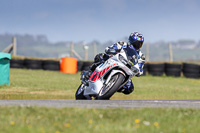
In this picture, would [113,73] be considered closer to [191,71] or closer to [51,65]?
[191,71]

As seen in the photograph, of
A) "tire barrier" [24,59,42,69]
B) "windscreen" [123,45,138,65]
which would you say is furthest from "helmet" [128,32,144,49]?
"tire barrier" [24,59,42,69]

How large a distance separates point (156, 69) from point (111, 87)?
16849 millimetres

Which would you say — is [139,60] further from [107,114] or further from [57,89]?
[57,89]

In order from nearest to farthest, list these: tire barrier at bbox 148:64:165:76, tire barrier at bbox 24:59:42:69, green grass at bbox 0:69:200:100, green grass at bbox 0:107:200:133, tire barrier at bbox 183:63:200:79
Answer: green grass at bbox 0:107:200:133 < green grass at bbox 0:69:200:100 < tire barrier at bbox 183:63:200:79 < tire barrier at bbox 148:64:165:76 < tire barrier at bbox 24:59:42:69

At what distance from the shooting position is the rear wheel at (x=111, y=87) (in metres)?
8.08

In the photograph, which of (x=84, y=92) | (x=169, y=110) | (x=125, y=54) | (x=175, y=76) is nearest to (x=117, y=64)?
(x=125, y=54)

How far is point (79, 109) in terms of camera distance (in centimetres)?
557

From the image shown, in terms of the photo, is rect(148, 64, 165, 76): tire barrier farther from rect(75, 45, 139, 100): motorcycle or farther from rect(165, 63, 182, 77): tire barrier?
rect(75, 45, 139, 100): motorcycle

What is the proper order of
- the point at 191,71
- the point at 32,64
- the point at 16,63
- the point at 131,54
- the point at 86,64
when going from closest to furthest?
1. the point at 131,54
2. the point at 191,71
3. the point at 16,63
4. the point at 32,64
5. the point at 86,64

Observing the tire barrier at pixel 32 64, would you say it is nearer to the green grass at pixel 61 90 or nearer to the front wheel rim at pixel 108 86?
the green grass at pixel 61 90

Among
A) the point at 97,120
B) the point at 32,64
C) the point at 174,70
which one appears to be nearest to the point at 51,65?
the point at 32,64

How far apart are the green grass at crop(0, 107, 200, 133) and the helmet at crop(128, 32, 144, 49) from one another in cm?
298

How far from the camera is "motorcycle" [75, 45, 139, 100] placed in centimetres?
816

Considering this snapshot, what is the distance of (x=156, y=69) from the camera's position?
24.5 m
